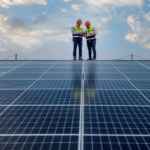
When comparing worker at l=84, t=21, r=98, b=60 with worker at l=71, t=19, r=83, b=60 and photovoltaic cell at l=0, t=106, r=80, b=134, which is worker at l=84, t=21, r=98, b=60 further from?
photovoltaic cell at l=0, t=106, r=80, b=134

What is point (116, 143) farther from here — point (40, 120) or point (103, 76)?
point (103, 76)

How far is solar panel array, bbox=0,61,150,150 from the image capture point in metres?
5.13

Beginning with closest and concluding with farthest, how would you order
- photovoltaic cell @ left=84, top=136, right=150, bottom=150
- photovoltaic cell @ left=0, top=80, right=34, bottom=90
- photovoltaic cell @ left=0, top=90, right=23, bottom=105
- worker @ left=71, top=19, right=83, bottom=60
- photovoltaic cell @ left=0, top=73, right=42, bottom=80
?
photovoltaic cell @ left=84, top=136, right=150, bottom=150 → photovoltaic cell @ left=0, top=90, right=23, bottom=105 → photovoltaic cell @ left=0, top=80, right=34, bottom=90 → photovoltaic cell @ left=0, top=73, right=42, bottom=80 → worker @ left=71, top=19, right=83, bottom=60

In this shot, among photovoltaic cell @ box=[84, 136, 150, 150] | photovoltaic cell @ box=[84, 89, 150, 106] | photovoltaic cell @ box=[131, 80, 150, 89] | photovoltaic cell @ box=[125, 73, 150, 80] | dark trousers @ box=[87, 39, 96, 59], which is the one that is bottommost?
photovoltaic cell @ box=[84, 136, 150, 150]

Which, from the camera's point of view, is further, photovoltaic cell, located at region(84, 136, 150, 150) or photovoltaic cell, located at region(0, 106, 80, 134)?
photovoltaic cell, located at region(0, 106, 80, 134)

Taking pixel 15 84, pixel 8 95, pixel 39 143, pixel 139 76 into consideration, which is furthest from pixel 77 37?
pixel 39 143

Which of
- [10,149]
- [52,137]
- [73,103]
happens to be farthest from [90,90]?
[10,149]

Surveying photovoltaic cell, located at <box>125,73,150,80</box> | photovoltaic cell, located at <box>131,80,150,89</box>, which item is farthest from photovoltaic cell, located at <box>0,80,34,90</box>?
photovoltaic cell, located at <box>125,73,150,80</box>

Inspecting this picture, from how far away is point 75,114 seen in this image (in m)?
6.42

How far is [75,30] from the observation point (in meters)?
20.8

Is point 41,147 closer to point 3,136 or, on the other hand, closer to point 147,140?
point 3,136

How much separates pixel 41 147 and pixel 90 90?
405 cm

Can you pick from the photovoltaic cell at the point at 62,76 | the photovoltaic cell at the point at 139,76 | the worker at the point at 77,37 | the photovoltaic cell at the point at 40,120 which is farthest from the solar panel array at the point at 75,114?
the worker at the point at 77,37

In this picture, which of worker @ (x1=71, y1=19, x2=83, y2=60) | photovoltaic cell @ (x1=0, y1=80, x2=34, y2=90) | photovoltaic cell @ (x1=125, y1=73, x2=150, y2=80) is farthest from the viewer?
worker @ (x1=71, y1=19, x2=83, y2=60)
